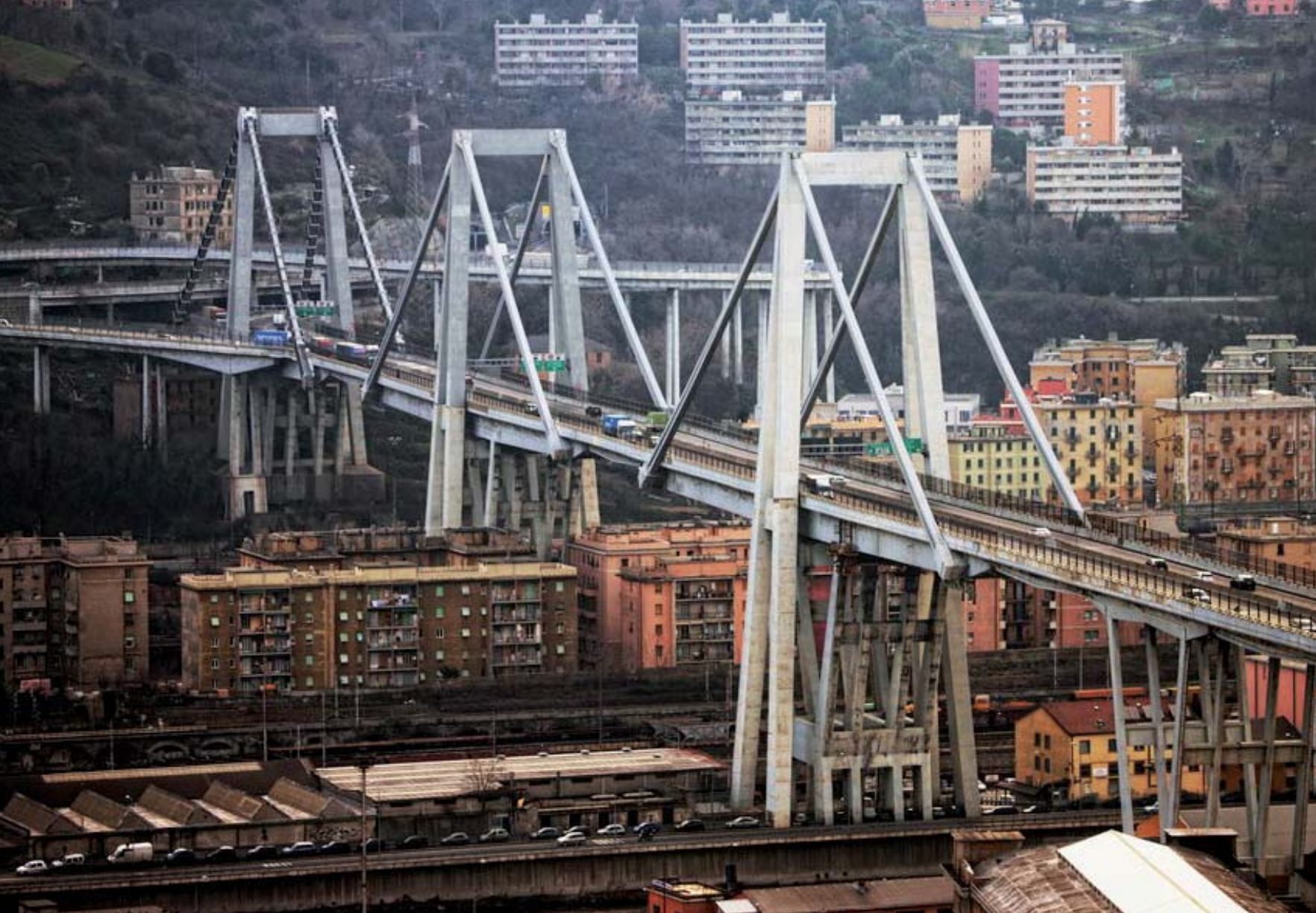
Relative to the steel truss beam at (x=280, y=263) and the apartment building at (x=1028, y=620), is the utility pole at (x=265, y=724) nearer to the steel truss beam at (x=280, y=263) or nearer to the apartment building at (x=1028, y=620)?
the apartment building at (x=1028, y=620)

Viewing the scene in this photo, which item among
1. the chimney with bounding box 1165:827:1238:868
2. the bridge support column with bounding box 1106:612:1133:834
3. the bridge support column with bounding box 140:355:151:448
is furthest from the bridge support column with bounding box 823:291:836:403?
the chimney with bounding box 1165:827:1238:868

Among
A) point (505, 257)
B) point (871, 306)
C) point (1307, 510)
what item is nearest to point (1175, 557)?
point (1307, 510)

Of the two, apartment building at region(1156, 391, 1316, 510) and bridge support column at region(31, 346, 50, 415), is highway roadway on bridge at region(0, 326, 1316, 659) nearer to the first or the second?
bridge support column at region(31, 346, 50, 415)

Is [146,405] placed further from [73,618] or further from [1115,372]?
[73,618]

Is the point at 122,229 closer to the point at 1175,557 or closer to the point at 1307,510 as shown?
the point at 1307,510

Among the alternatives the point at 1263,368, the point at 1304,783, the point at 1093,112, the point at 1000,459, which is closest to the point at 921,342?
the point at 1304,783
